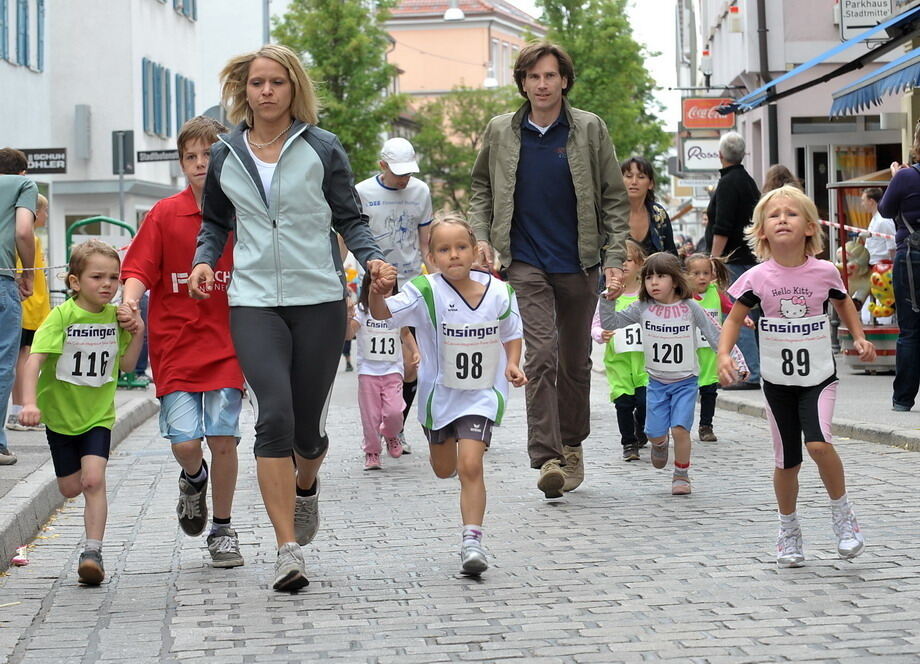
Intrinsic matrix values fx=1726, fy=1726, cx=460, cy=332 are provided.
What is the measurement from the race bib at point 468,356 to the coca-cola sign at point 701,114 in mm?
26956

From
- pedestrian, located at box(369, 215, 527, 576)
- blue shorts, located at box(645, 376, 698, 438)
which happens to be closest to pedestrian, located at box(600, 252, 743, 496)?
blue shorts, located at box(645, 376, 698, 438)

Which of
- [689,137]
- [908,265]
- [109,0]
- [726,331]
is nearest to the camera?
[726,331]

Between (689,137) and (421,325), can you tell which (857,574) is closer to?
(421,325)

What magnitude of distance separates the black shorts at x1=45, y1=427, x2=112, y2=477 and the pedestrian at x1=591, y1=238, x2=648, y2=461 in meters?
4.25

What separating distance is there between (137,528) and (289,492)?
2.39 meters

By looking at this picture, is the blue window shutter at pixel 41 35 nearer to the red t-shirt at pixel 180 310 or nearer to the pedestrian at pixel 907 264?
the pedestrian at pixel 907 264

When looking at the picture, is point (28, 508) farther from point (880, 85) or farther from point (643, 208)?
point (880, 85)

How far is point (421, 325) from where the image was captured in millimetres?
7441

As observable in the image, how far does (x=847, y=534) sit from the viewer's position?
6750 millimetres

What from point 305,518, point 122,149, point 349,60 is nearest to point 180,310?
point 305,518

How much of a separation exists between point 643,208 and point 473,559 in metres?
5.32

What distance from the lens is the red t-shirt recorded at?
23.4ft

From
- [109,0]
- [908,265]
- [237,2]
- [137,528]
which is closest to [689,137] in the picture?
[109,0]

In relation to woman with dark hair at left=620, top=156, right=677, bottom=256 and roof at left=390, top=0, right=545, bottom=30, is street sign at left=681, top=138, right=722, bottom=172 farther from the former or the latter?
roof at left=390, top=0, right=545, bottom=30
